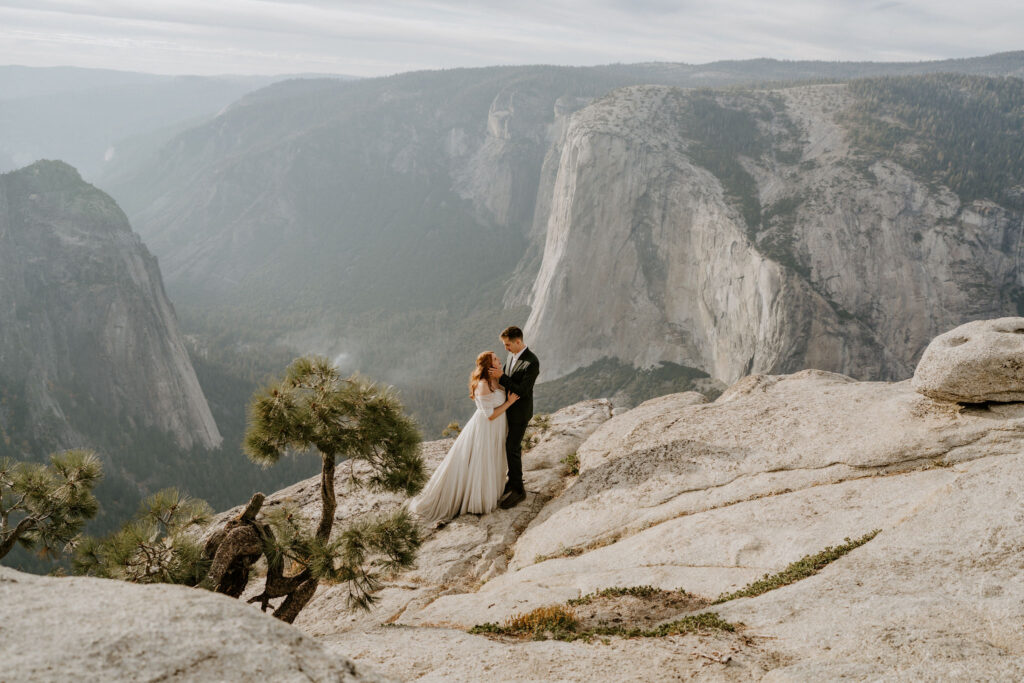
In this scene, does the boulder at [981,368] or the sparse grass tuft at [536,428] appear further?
the sparse grass tuft at [536,428]

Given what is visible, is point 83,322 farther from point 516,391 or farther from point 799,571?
point 799,571

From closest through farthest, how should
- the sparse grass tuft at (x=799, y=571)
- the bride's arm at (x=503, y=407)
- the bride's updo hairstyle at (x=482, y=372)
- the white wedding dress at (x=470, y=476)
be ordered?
the sparse grass tuft at (x=799, y=571), the bride's updo hairstyle at (x=482, y=372), the bride's arm at (x=503, y=407), the white wedding dress at (x=470, y=476)

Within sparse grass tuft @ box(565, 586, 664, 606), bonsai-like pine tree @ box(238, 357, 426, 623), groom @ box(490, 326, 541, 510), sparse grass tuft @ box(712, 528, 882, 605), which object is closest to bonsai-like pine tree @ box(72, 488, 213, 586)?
bonsai-like pine tree @ box(238, 357, 426, 623)

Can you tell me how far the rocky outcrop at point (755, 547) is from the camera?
4.95 meters

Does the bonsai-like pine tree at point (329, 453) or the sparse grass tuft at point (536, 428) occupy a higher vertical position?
the bonsai-like pine tree at point (329, 453)

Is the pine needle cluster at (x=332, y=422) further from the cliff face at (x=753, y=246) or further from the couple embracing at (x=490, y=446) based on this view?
the cliff face at (x=753, y=246)

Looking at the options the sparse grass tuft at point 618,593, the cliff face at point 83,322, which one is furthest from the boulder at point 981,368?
the cliff face at point 83,322

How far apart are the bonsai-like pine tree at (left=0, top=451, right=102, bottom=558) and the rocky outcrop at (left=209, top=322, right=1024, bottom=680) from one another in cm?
320

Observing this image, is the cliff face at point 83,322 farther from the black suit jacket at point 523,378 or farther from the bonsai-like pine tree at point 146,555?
the black suit jacket at point 523,378

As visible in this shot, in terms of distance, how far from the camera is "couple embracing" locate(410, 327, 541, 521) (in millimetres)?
9453

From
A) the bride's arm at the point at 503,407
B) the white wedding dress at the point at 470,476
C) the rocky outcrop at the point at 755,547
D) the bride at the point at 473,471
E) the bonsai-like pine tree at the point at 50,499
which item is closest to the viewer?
the rocky outcrop at the point at 755,547

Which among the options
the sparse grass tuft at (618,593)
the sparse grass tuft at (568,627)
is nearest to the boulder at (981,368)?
the sparse grass tuft at (618,593)

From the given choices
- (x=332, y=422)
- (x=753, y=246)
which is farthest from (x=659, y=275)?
(x=332, y=422)

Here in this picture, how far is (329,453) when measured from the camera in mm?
7598
